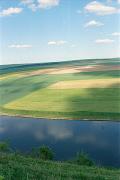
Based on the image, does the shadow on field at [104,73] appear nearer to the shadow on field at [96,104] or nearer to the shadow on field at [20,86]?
the shadow on field at [96,104]

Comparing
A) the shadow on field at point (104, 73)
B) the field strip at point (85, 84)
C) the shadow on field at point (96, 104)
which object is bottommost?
the shadow on field at point (96, 104)

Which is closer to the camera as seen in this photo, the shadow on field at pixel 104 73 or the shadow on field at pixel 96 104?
the shadow on field at pixel 96 104

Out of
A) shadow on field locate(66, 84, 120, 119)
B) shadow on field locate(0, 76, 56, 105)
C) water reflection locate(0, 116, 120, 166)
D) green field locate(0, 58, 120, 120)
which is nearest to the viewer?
water reflection locate(0, 116, 120, 166)

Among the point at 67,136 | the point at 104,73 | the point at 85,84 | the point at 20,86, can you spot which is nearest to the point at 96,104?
the point at 85,84

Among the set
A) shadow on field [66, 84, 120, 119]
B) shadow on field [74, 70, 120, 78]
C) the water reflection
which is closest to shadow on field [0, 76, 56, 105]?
shadow on field [74, 70, 120, 78]

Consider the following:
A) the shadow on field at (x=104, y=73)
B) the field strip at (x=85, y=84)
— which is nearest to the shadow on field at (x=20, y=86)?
the field strip at (x=85, y=84)

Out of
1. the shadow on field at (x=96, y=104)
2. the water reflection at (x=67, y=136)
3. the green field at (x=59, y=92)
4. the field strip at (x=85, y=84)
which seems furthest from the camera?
the field strip at (x=85, y=84)

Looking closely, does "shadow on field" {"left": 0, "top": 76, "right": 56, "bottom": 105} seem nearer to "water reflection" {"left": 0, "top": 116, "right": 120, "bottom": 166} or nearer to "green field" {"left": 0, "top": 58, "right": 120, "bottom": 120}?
"green field" {"left": 0, "top": 58, "right": 120, "bottom": 120}
